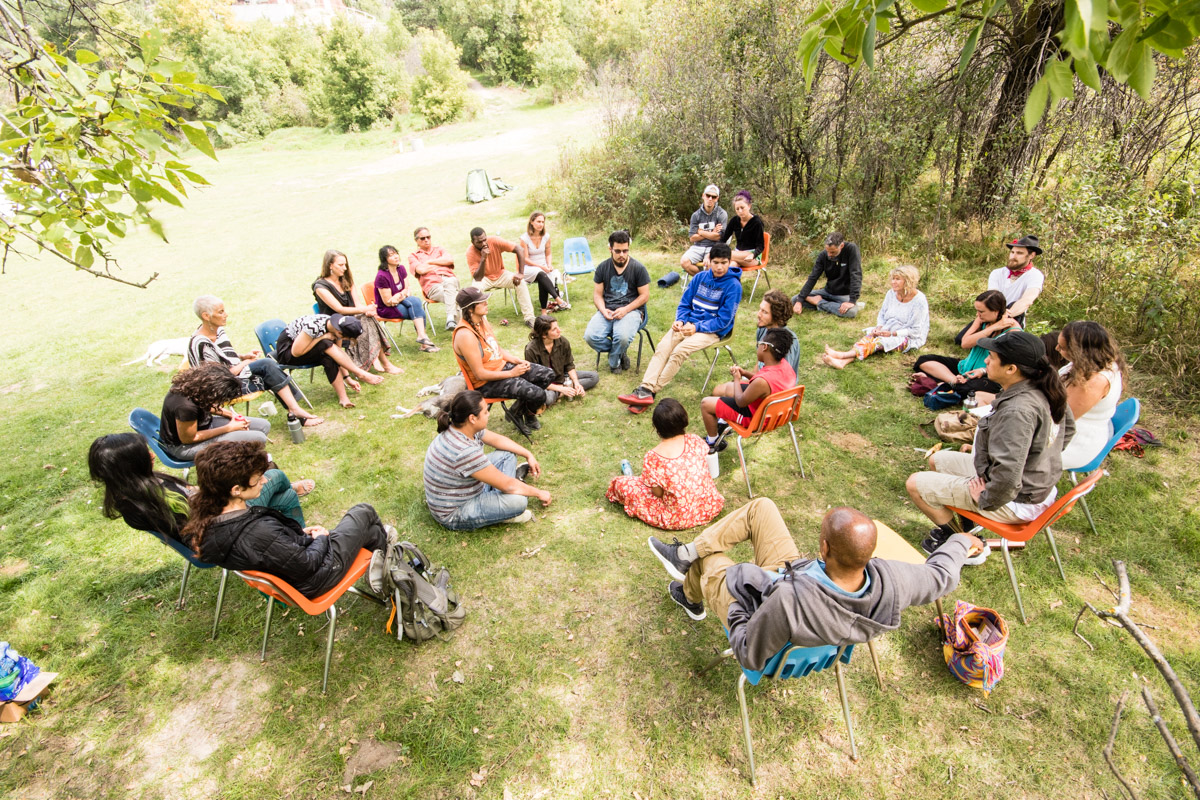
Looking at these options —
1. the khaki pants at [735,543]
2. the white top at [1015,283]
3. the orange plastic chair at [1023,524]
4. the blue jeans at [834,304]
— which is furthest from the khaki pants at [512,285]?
the orange plastic chair at [1023,524]

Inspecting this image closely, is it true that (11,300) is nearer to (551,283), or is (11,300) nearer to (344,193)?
(344,193)

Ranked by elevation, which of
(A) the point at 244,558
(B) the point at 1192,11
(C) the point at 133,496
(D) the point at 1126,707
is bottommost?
(D) the point at 1126,707

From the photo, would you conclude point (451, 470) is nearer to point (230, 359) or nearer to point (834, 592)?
point (834, 592)

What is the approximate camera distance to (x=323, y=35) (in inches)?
1372

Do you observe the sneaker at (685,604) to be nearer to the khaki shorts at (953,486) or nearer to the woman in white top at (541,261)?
the khaki shorts at (953,486)

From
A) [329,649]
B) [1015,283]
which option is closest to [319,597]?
[329,649]

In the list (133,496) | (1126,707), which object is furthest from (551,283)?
(1126,707)

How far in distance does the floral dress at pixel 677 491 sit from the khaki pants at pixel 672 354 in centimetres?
200

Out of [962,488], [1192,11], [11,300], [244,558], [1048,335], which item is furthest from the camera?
[11,300]

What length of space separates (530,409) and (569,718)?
3.25 metres

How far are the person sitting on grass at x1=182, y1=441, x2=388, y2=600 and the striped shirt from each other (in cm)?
105

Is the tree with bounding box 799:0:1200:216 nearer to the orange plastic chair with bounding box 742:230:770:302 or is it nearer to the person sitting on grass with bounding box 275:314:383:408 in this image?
the person sitting on grass with bounding box 275:314:383:408

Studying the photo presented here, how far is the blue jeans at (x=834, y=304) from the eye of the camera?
25.8 ft

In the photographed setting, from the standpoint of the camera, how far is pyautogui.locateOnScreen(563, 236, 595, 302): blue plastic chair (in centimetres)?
919
